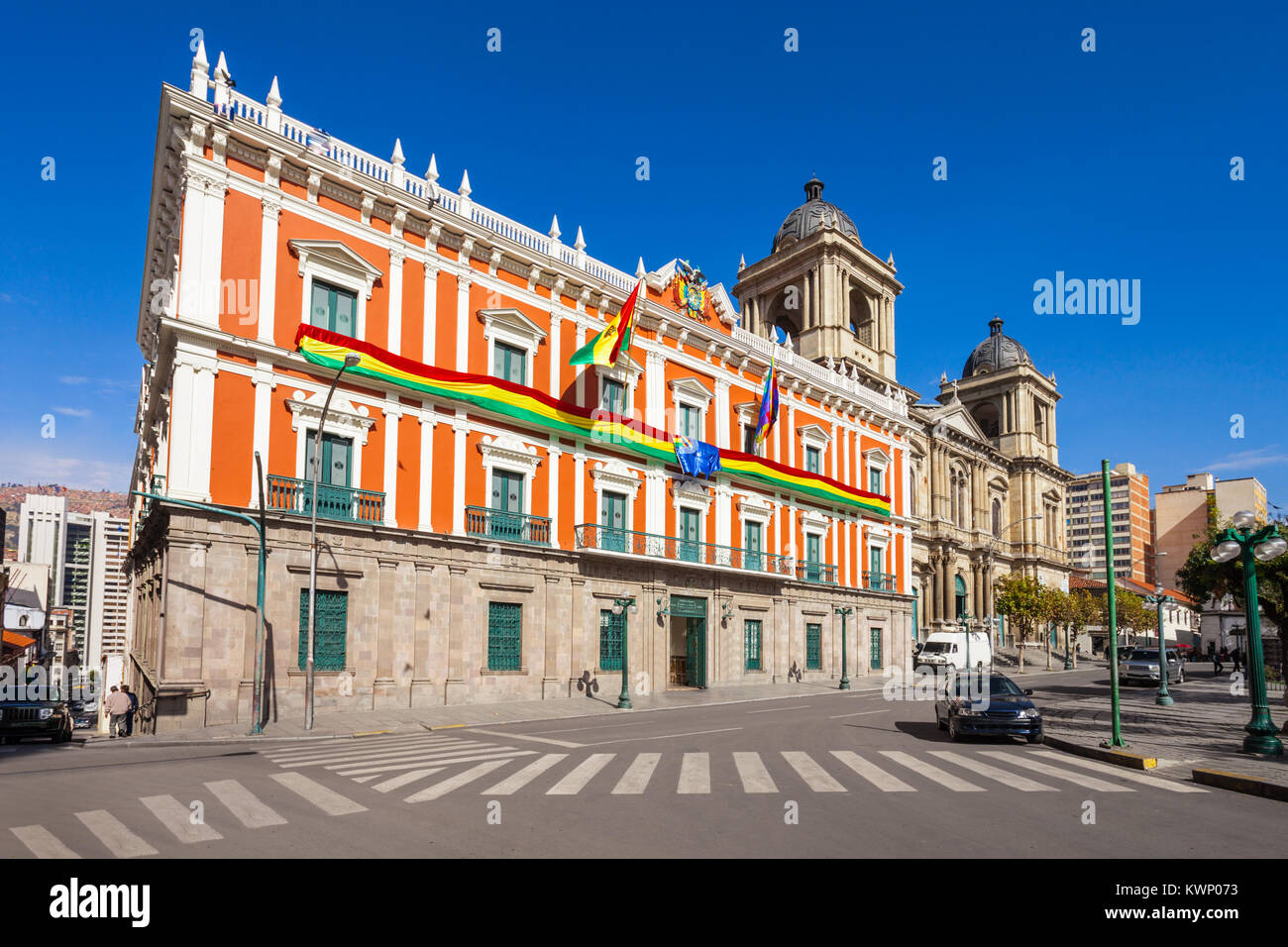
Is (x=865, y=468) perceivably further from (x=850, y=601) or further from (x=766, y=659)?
(x=766, y=659)

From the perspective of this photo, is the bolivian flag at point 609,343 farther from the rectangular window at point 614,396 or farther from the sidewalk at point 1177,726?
the sidewalk at point 1177,726

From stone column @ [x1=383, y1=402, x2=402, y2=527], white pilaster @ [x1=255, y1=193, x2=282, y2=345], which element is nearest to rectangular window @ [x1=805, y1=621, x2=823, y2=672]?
stone column @ [x1=383, y1=402, x2=402, y2=527]

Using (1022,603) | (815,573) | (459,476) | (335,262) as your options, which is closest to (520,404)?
(459,476)

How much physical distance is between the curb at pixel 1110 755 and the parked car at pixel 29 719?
2289 centimetres

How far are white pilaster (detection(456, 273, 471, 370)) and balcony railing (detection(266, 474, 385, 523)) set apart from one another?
18.6 ft

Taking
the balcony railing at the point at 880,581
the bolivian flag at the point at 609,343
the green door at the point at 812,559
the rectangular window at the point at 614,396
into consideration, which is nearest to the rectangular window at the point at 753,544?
the green door at the point at 812,559

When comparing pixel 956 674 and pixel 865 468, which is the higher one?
pixel 865 468

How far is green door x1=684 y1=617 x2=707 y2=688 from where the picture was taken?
36.6 meters

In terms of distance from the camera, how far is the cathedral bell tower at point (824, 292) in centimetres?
5809

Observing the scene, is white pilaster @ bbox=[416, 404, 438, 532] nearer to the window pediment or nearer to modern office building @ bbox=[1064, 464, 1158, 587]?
the window pediment

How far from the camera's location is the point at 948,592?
211 ft
